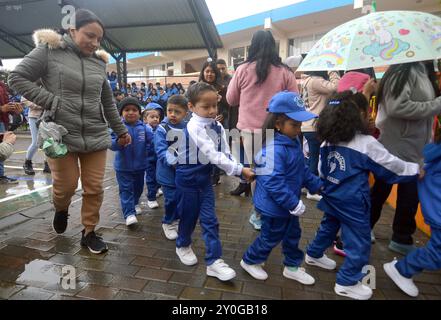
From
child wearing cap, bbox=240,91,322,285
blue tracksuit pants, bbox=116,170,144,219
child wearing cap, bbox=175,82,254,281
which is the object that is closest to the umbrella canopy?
child wearing cap, bbox=240,91,322,285

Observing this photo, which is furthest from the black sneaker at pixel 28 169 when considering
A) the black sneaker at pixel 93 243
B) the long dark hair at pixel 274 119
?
the long dark hair at pixel 274 119

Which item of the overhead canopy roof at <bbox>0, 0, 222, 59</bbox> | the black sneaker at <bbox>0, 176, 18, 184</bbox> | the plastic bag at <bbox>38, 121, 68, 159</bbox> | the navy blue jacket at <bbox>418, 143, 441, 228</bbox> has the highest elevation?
the overhead canopy roof at <bbox>0, 0, 222, 59</bbox>

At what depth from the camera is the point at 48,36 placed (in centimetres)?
239

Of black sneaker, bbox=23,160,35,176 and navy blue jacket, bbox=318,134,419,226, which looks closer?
navy blue jacket, bbox=318,134,419,226

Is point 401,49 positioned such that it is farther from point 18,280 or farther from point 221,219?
point 18,280

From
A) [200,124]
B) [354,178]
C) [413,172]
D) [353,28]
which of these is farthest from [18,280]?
[353,28]

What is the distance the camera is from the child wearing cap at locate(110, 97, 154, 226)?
11.2ft

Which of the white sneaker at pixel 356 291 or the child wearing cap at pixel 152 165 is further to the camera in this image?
the child wearing cap at pixel 152 165

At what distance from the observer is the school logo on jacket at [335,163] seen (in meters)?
2.21

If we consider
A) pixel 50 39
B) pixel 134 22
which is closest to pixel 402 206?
pixel 50 39

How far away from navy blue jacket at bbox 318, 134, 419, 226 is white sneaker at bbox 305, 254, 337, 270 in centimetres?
51

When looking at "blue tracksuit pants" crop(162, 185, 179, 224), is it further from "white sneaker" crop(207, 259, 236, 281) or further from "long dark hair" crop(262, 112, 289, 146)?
"long dark hair" crop(262, 112, 289, 146)

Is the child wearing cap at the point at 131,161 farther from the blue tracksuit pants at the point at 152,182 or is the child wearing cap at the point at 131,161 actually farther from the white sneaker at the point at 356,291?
the white sneaker at the point at 356,291

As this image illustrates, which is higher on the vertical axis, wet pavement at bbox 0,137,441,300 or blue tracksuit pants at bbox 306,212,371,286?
blue tracksuit pants at bbox 306,212,371,286
